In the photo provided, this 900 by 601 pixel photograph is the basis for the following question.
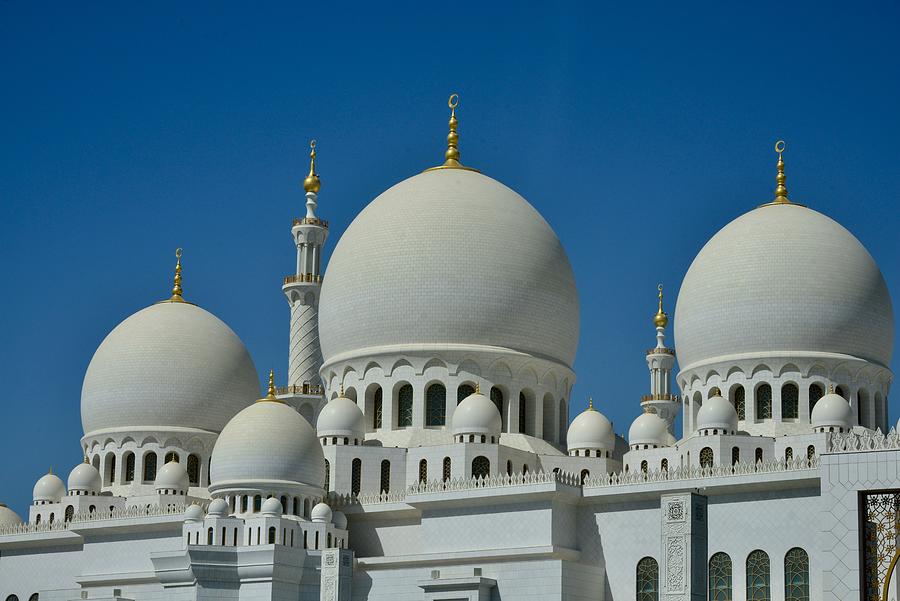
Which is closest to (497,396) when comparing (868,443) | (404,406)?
(404,406)

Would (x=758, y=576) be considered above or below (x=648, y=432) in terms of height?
below

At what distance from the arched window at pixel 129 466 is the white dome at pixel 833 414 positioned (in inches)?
789

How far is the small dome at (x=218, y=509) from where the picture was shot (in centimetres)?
4153

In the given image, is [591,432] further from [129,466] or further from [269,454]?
[129,466]

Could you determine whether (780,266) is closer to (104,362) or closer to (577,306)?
(577,306)

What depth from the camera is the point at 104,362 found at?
52.1 m

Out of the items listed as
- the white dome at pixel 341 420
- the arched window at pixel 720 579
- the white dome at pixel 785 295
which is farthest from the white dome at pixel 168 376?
the arched window at pixel 720 579

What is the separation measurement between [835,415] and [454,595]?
34.6ft

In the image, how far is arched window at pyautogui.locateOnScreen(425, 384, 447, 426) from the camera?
4544 centimetres

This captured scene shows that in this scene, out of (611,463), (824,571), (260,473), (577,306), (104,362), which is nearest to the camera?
(824,571)

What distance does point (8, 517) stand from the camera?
51.6 m

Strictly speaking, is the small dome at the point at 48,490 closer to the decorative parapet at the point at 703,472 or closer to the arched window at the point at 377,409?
the arched window at the point at 377,409

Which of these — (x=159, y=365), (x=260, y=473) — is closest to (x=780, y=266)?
(x=260, y=473)

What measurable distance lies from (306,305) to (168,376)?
464 centimetres
